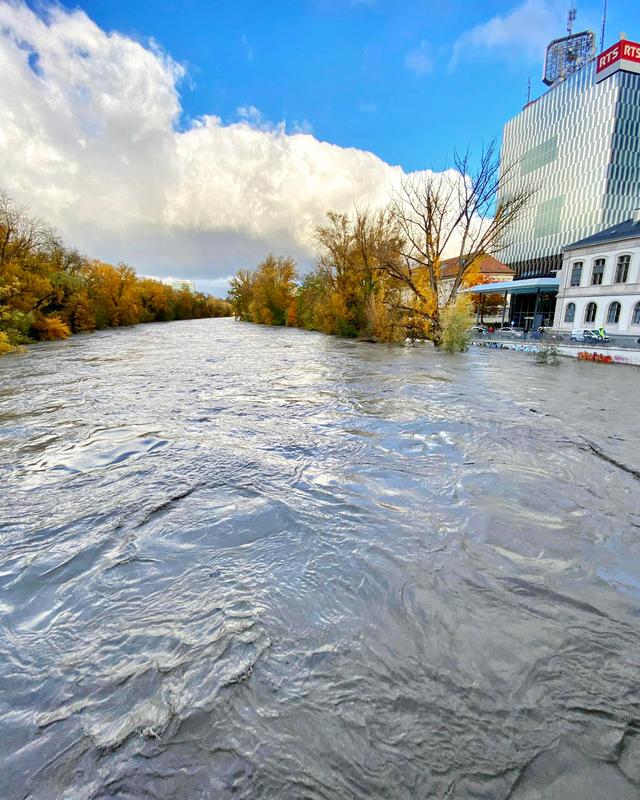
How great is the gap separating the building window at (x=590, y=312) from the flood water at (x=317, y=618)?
117 feet

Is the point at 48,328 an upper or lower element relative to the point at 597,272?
lower

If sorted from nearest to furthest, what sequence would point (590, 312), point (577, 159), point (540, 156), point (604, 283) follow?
point (604, 283) → point (590, 312) → point (577, 159) → point (540, 156)

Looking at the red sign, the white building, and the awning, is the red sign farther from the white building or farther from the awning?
the awning

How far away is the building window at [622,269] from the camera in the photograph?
30.7m

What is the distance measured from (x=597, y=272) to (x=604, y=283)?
1410 mm

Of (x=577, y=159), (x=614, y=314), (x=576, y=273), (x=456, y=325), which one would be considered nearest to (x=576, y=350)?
(x=456, y=325)

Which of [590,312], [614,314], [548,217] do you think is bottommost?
[614,314]

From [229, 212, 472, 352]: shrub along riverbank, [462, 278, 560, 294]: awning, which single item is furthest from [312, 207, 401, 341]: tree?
[462, 278, 560, 294]: awning

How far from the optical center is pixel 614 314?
105ft

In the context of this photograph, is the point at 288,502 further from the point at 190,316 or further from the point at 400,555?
the point at 190,316

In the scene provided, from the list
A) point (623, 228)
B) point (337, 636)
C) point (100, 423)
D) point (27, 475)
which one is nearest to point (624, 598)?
point (337, 636)

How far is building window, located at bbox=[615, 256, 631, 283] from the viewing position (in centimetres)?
3067

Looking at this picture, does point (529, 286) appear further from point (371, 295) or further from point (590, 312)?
point (371, 295)

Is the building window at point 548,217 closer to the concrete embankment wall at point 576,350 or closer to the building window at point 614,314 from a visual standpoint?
the building window at point 614,314
